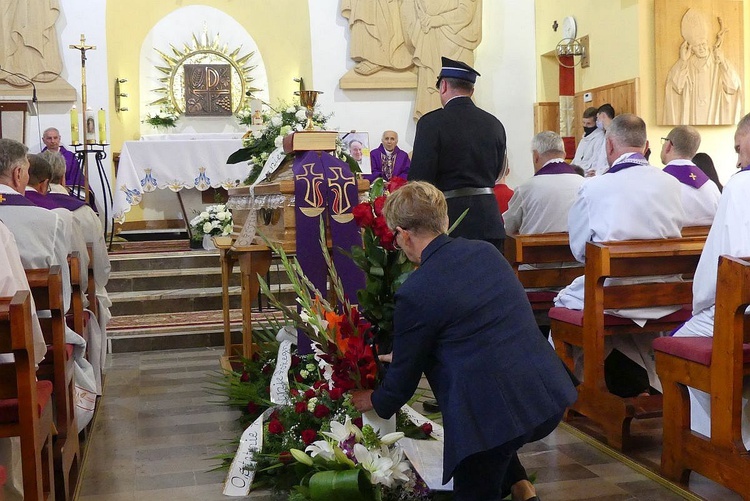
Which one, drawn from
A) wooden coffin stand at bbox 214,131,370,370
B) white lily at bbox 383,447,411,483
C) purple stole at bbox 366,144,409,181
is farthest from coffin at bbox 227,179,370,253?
purple stole at bbox 366,144,409,181

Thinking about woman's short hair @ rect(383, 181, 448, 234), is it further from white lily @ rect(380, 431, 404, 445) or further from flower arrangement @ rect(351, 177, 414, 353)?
white lily @ rect(380, 431, 404, 445)

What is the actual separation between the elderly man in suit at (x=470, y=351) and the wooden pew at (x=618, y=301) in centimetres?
149

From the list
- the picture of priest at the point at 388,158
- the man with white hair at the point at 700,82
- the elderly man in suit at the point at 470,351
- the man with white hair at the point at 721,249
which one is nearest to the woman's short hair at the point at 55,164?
the elderly man in suit at the point at 470,351

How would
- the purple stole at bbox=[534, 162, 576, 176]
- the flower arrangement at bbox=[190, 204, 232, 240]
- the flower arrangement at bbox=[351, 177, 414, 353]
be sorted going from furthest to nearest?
the flower arrangement at bbox=[190, 204, 232, 240], the purple stole at bbox=[534, 162, 576, 176], the flower arrangement at bbox=[351, 177, 414, 353]

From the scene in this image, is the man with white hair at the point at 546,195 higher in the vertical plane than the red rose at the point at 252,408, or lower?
higher

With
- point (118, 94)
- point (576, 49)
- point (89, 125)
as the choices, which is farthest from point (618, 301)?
point (118, 94)

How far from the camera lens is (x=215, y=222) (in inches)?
346

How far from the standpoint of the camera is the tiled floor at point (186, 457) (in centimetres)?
374

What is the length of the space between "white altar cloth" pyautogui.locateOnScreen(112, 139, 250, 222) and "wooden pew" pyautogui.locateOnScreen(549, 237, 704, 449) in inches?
248

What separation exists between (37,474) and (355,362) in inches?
46.3

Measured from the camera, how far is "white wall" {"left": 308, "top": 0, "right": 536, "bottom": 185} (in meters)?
11.6

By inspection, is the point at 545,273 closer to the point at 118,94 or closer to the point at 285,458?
the point at 285,458

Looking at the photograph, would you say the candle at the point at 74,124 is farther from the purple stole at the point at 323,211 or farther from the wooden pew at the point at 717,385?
the wooden pew at the point at 717,385

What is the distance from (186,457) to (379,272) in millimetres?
1585
